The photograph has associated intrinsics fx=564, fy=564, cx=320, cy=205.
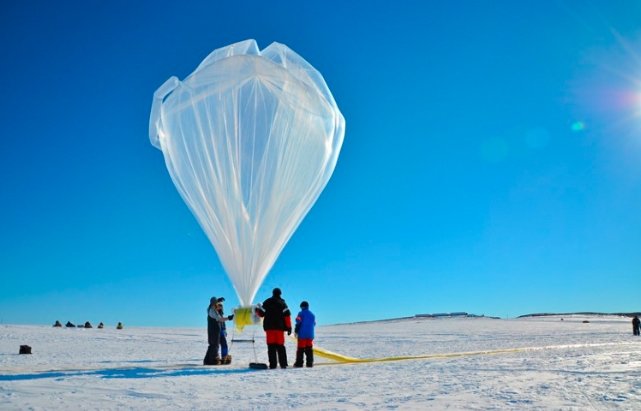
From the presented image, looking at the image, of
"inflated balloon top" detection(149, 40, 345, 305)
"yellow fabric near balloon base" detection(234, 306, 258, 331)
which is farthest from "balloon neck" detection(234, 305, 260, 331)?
"inflated balloon top" detection(149, 40, 345, 305)

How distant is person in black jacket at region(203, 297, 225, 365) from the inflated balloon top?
4.72 feet

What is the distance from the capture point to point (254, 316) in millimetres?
10508

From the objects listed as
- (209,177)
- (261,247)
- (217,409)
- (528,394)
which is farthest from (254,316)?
(528,394)

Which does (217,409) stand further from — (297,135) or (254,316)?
(297,135)

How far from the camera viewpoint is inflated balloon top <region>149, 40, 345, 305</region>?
1041 centimetres

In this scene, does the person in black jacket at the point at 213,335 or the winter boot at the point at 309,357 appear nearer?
the winter boot at the point at 309,357

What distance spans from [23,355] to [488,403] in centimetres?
1197

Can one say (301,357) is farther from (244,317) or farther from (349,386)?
(349,386)

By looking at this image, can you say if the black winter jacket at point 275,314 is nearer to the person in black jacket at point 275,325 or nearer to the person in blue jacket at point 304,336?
the person in black jacket at point 275,325

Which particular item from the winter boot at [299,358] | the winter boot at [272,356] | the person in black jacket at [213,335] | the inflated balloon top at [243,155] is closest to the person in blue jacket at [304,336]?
the winter boot at [299,358]

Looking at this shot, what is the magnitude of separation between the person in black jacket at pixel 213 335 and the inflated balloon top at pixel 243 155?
144 centimetres

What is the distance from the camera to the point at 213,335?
38.2ft

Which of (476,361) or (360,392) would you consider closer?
(360,392)

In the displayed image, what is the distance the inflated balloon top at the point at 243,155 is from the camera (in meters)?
10.4
